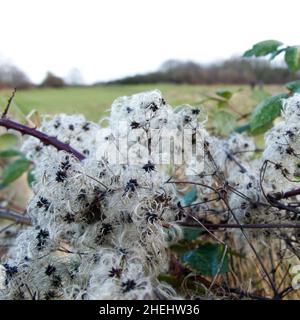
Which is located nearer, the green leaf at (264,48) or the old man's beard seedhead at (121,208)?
the old man's beard seedhead at (121,208)

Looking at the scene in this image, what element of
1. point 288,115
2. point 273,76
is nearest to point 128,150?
point 288,115

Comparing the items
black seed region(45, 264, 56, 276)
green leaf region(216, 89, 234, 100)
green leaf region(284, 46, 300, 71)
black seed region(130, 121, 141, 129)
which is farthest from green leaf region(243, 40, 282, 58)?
black seed region(45, 264, 56, 276)

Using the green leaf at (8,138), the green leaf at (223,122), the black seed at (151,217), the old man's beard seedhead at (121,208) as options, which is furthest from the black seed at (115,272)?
the green leaf at (8,138)

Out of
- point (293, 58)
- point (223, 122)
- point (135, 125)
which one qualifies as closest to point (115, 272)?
point (135, 125)

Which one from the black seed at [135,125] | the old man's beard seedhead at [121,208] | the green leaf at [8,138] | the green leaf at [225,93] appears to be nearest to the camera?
the old man's beard seedhead at [121,208]

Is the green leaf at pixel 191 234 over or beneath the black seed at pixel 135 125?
beneath

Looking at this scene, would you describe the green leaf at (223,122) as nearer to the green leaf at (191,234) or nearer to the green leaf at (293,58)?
the green leaf at (293,58)
